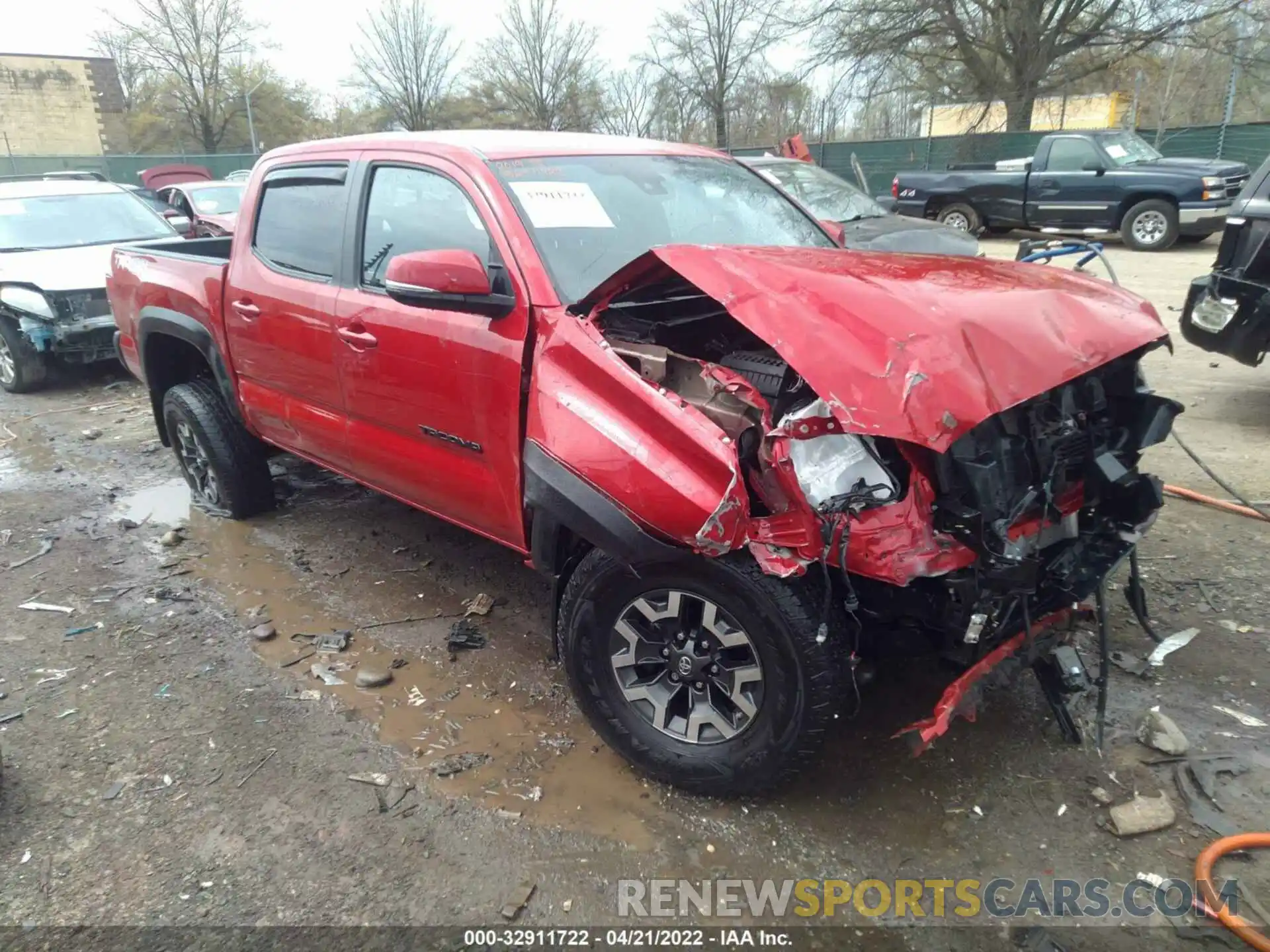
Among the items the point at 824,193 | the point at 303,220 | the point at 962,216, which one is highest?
the point at 824,193

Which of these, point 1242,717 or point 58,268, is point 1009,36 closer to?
point 58,268

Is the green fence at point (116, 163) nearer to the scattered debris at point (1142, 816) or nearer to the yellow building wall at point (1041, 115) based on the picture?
the yellow building wall at point (1041, 115)

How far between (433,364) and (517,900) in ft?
5.79

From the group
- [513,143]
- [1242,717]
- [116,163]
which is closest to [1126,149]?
[1242,717]

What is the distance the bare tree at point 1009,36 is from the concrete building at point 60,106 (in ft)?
126

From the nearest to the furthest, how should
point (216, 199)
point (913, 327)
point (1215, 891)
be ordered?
point (913, 327) → point (1215, 891) → point (216, 199)

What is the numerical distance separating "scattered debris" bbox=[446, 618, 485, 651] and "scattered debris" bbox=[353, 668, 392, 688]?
29 cm

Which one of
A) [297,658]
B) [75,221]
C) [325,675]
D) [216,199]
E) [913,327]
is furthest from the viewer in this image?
[216,199]

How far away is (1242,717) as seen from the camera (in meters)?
2.84

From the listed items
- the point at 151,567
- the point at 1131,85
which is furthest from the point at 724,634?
the point at 1131,85

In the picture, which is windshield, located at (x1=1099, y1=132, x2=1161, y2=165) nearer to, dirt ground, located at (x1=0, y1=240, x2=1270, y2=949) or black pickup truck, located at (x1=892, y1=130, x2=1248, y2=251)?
black pickup truck, located at (x1=892, y1=130, x2=1248, y2=251)

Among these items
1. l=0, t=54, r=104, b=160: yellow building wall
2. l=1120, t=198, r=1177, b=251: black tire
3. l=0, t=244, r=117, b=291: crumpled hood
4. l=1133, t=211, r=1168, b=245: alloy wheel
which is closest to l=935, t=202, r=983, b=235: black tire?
l=1120, t=198, r=1177, b=251: black tire

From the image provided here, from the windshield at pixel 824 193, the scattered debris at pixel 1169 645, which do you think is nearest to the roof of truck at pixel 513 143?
the scattered debris at pixel 1169 645

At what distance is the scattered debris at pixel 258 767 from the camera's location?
276 cm
